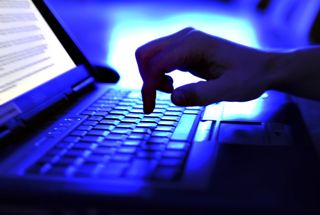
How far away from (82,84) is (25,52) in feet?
0.46

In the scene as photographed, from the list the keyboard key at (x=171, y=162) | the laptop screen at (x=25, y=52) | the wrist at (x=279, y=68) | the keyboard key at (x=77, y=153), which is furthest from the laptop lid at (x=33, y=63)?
the wrist at (x=279, y=68)

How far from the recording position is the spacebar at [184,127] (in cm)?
52

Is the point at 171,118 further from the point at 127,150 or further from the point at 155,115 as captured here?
the point at 127,150

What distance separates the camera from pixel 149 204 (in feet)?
1.13

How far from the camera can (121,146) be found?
0.48 meters

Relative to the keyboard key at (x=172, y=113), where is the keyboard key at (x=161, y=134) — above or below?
above

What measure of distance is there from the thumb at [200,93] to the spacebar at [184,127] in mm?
32

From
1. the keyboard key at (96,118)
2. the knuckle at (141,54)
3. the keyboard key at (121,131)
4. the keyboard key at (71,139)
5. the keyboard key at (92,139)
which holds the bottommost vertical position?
the keyboard key at (96,118)

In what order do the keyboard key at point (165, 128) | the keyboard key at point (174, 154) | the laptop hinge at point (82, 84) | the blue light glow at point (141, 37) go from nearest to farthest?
the keyboard key at point (174, 154), the keyboard key at point (165, 128), the laptop hinge at point (82, 84), the blue light glow at point (141, 37)

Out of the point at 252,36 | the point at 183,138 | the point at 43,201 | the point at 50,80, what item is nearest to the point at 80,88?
the point at 50,80

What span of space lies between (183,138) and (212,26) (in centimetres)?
131

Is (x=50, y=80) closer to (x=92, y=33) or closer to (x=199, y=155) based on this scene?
(x=199, y=155)

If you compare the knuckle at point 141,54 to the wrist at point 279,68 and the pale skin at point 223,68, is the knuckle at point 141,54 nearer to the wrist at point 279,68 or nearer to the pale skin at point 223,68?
the pale skin at point 223,68

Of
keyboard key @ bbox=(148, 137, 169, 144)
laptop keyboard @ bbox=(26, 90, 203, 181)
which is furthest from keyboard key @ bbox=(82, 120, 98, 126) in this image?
keyboard key @ bbox=(148, 137, 169, 144)
